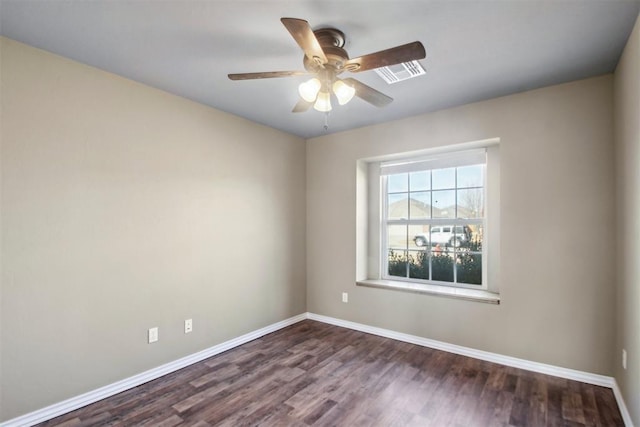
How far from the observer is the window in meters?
3.33

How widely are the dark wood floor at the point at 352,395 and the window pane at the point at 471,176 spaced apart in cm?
181

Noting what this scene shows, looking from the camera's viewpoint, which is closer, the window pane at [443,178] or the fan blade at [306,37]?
the fan blade at [306,37]

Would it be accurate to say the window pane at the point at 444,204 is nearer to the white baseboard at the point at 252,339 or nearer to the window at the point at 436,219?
the window at the point at 436,219

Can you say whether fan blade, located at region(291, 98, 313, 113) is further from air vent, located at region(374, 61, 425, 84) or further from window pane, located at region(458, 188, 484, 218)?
window pane, located at region(458, 188, 484, 218)

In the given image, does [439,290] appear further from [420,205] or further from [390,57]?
[390,57]

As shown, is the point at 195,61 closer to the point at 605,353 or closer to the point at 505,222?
the point at 505,222

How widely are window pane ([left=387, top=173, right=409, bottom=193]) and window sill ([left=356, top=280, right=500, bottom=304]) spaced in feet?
3.82

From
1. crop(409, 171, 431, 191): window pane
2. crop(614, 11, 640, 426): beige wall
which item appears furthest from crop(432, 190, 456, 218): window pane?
crop(614, 11, 640, 426): beige wall

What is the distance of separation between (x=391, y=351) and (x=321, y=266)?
1.42m

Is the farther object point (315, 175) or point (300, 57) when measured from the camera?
point (315, 175)

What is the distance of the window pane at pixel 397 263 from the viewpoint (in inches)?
151

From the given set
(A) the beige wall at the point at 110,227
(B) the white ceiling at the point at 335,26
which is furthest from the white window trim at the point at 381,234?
(A) the beige wall at the point at 110,227

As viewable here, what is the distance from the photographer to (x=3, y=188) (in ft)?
6.31

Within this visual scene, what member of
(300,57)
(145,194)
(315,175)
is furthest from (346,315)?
(300,57)
